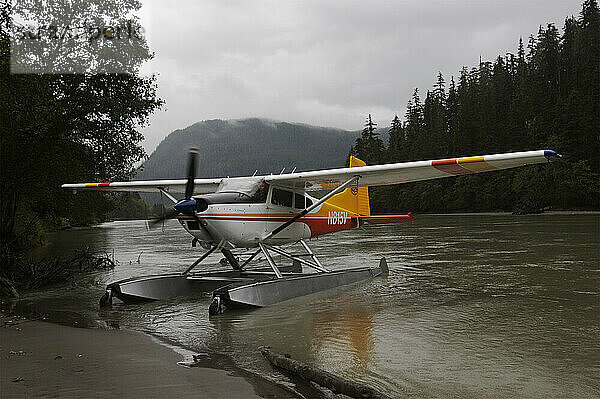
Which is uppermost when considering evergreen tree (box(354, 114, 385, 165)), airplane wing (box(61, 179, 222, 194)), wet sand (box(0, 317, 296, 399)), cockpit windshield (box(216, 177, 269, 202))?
evergreen tree (box(354, 114, 385, 165))

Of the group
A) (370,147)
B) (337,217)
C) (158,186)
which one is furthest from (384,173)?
(370,147)

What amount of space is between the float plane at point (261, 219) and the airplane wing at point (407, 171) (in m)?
0.01

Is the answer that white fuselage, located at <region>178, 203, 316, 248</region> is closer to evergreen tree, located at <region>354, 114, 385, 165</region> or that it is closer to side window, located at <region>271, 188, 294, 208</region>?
side window, located at <region>271, 188, 294, 208</region>

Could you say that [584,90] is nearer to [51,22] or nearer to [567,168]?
[567,168]

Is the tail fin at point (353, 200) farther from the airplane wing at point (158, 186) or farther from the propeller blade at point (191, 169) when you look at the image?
the propeller blade at point (191, 169)

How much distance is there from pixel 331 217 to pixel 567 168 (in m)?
44.2

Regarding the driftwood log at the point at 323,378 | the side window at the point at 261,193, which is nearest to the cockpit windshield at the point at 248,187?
the side window at the point at 261,193

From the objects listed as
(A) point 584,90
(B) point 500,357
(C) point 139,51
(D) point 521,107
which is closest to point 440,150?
(D) point 521,107

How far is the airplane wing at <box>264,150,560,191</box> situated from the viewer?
802 cm

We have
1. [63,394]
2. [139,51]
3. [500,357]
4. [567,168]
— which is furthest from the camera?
[567,168]

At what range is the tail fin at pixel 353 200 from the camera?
12.4m

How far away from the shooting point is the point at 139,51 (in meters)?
17.8

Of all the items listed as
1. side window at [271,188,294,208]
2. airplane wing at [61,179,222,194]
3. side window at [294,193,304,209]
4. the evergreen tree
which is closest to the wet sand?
side window at [271,188,294,208]

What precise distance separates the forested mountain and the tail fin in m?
40.5
